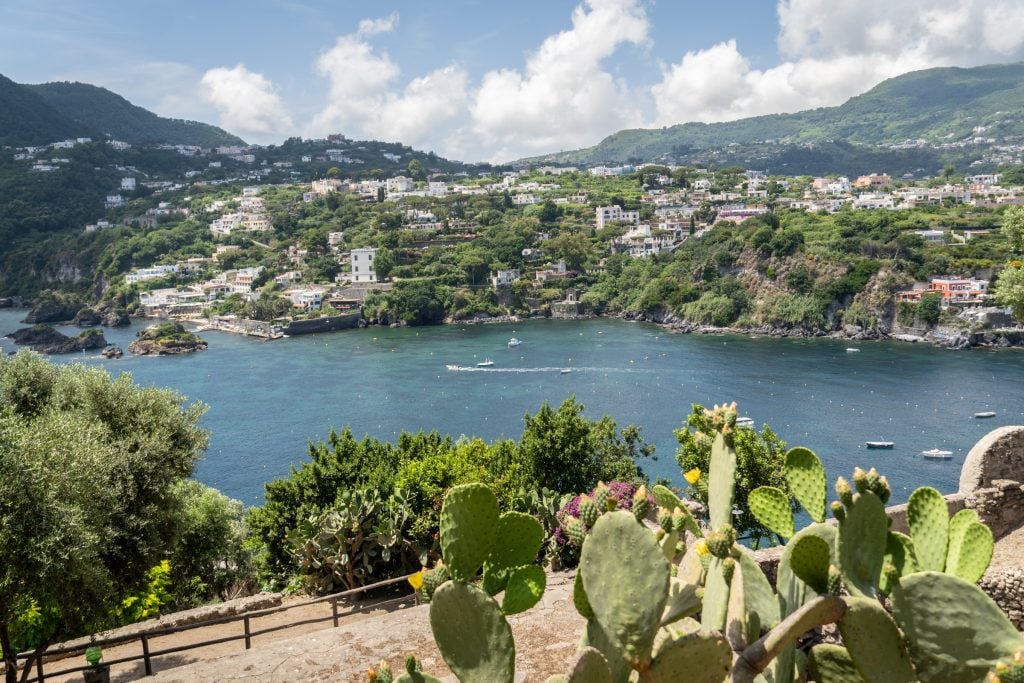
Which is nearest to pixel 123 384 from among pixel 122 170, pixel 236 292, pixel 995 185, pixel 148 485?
pixel 148 485

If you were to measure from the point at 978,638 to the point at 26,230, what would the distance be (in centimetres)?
11387

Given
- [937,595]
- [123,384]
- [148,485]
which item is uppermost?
[937,595]

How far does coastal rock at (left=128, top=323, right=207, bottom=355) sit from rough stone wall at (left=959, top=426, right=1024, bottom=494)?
192ft

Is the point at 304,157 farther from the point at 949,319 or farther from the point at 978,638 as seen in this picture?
the point at 978,638

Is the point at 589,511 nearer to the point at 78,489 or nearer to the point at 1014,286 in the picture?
the point at 78,489

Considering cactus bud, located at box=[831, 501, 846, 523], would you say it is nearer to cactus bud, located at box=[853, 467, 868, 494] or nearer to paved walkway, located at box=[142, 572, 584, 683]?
cactus bud, located at box=[853, 467, 868, 494]

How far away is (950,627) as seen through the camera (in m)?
2.54

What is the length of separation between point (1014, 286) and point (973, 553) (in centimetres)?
976

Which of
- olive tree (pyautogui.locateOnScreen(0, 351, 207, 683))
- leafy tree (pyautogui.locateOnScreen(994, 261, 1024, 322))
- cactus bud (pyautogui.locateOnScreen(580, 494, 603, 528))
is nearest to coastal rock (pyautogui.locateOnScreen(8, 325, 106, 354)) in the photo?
olive tree (pyautogui.locateOnScreen(0, 351, 207, 683))

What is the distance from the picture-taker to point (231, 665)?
621cm

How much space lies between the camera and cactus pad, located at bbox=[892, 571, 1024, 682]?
98.2 inches

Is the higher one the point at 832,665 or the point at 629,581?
the point at 629,581

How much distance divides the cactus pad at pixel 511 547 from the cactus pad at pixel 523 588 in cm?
2

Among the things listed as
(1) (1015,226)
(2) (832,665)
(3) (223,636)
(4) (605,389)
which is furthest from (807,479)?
(4) (605,389)
